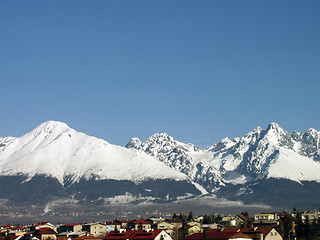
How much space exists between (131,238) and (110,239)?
6406mm

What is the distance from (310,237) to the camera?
7505 inches

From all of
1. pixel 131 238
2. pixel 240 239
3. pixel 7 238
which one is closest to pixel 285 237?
pixel 240 239

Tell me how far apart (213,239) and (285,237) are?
31.2 metres

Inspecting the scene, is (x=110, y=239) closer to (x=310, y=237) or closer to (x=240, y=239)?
(x=240, y=239)

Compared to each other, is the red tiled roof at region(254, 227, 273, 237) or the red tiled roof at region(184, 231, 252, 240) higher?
the red tiled roof at region(254, 227, 273, 237)

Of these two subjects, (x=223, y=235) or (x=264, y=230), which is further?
(x=264, y=230)

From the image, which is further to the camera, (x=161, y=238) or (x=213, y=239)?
(x=161, y=238)

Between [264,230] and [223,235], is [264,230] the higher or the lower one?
the higher one

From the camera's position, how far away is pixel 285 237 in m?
199

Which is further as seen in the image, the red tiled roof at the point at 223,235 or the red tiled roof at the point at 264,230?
the red tiled roof at the point at 264,230

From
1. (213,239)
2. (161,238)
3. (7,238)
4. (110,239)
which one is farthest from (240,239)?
(7,238)

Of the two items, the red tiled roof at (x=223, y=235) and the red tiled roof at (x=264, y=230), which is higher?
the red tiled roof at (x=264, y=230)

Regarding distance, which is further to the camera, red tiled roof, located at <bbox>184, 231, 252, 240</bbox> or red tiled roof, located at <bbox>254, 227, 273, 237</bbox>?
red tiled roof, located at <bbox>254, 227, 273, 237</bbox>

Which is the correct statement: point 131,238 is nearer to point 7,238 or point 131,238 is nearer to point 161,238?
point 161,238
